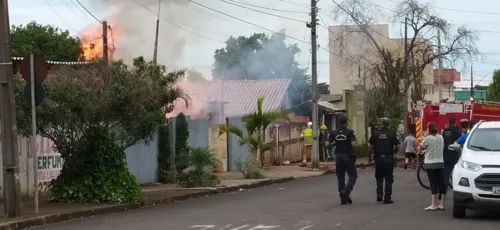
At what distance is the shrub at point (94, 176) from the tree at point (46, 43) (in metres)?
33.4

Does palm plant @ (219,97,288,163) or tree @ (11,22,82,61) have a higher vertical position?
tree @ (11,22,82,61)

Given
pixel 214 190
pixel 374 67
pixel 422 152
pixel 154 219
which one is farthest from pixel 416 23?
pixel 154 219

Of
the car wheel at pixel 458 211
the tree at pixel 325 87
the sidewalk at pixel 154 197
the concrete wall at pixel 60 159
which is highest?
the tree at pixel 325 87

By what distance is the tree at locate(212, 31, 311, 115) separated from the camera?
147 feet

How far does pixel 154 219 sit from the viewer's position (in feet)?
44.8

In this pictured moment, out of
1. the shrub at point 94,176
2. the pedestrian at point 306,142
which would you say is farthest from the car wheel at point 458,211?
the pedestrian at point 306,142

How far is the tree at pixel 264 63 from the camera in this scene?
44906 mm

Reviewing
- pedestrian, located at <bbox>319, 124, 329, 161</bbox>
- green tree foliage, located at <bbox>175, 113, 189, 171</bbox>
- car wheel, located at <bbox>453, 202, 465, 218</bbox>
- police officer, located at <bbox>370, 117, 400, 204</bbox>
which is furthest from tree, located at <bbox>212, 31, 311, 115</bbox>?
car wheel, located at <bbox>453, 202, 465, 218</bbox>

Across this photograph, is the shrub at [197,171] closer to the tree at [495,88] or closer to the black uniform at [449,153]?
the black uniform at [449,153]

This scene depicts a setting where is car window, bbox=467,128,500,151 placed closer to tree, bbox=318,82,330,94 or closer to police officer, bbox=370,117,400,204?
police officer, bbox=370,117,400,204

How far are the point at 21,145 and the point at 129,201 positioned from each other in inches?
107

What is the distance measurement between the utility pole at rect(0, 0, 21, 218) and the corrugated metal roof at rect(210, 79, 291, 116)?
26.3 meters

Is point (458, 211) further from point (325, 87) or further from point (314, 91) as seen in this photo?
point (325, 87)

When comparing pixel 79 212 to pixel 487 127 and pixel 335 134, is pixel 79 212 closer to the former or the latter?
pixel 335 134
